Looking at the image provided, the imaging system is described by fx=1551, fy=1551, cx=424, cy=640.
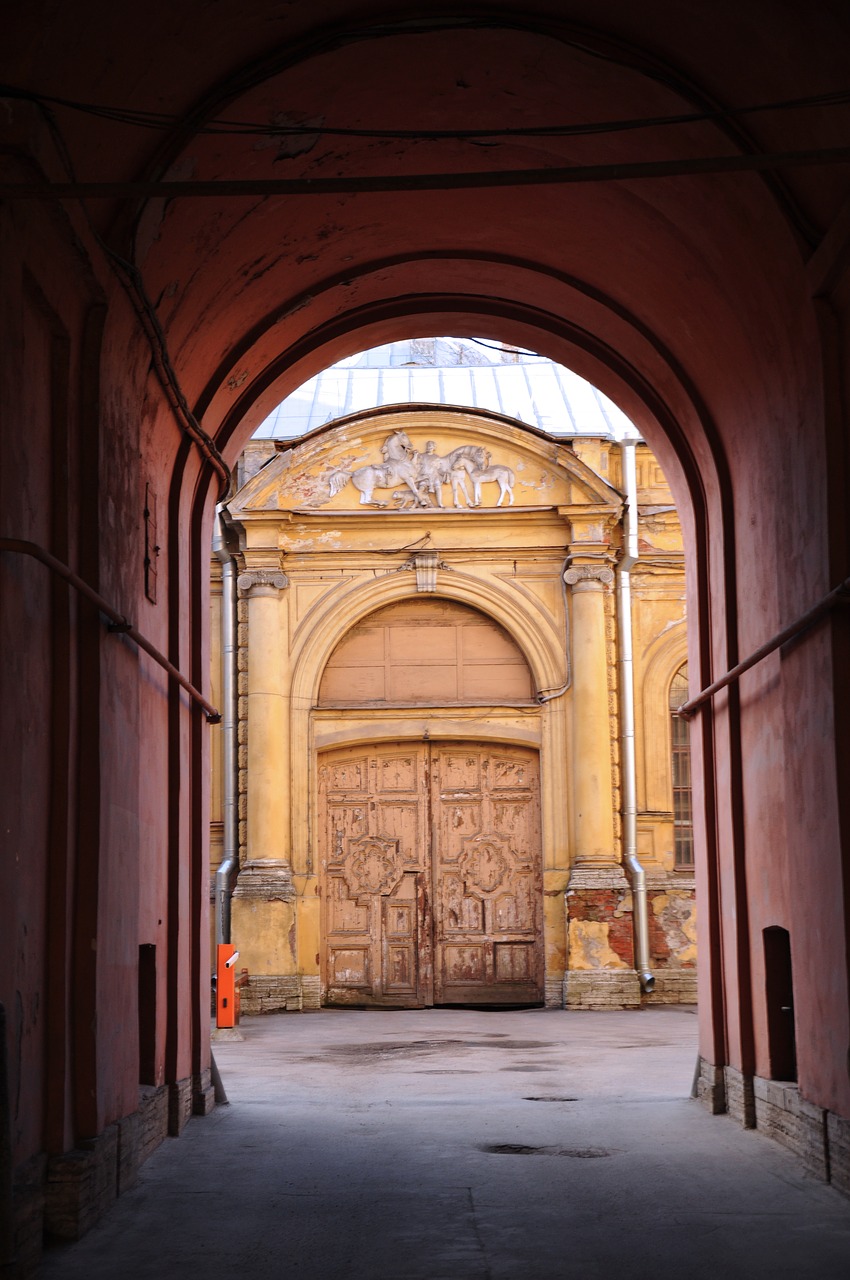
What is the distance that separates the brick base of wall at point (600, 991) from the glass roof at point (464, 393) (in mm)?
7323

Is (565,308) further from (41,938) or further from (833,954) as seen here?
(41,938)

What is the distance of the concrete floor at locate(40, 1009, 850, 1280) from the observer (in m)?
6.31

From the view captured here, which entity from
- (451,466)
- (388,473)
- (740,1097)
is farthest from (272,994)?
(740,1097)

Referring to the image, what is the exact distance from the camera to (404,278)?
36.8 ft

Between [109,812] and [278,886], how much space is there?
36.9ft

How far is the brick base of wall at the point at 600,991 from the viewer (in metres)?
18.4

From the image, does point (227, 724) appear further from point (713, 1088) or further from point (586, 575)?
point (713, 1088)

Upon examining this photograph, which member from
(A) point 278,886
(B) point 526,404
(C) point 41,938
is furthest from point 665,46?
(B) point 526,404

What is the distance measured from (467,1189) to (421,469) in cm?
1291

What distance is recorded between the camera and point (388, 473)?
1964cm

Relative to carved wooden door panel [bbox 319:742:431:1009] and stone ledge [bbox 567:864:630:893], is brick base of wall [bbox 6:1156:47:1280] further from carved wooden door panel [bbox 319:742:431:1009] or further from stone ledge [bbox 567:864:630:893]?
carved wooden door panel [bbox 319:742:431:1009]

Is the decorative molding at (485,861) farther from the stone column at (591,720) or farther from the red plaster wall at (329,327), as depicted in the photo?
the red plaster wall at (329,327)

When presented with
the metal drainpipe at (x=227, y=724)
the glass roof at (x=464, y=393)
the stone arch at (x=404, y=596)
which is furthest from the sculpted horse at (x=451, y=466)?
the metal drainpipe at (x=227, y=724)

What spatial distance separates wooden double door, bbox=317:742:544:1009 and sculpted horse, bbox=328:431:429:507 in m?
3.23
